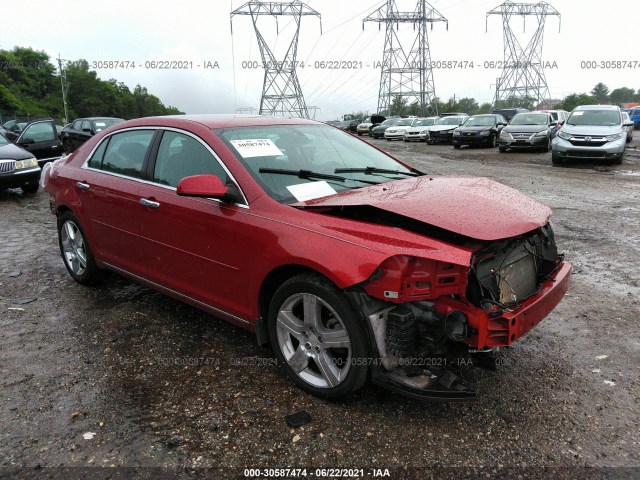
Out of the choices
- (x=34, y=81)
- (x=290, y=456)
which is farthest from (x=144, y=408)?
(x=34, y=81)

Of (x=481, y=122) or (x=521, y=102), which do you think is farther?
(x=521, y=102)

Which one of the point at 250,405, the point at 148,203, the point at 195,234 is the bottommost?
the point at 250,405

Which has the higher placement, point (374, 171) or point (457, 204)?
point (374, 171)

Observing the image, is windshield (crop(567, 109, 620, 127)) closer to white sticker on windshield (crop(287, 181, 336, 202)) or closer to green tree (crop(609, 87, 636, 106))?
white sticker on windshield (crop(287, 181, 336, 202))

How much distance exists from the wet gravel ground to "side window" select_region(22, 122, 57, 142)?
9678 mm

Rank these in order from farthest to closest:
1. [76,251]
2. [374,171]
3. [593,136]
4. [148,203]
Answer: [593,136] → [76,251] → [374,171] → [148,203]

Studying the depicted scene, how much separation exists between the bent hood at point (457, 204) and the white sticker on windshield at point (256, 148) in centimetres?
59

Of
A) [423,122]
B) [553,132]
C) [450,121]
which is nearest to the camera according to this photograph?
[553,132]

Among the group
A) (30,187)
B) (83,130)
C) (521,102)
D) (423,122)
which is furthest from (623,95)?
(30,187)

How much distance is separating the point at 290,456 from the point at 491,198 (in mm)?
1946

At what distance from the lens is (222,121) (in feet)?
12.3

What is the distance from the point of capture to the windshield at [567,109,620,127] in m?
14.7

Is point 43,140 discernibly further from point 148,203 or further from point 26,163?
point 148,203

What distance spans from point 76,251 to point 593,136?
46.7 ft
